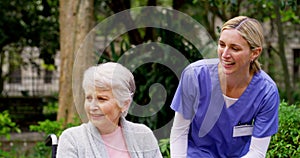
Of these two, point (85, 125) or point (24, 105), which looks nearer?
point (85, 125)

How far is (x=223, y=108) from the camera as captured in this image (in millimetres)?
3539

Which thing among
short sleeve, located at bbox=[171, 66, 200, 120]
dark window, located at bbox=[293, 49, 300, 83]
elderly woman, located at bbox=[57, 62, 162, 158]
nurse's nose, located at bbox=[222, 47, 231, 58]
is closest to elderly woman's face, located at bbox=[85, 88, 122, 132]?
elderly woman, located at bbox=[57, 62, 162, 158]

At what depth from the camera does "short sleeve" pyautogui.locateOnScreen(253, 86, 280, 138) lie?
3520 millimetres

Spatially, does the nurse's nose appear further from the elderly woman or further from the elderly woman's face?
the elderly woman's face

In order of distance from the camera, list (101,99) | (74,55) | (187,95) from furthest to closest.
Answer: (74,55) < (187,95) < (101,99)

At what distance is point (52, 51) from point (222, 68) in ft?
36.6

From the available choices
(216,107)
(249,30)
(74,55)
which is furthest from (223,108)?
(74,55)

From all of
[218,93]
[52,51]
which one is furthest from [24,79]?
[218,93]

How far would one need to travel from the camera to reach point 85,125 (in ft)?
10.5

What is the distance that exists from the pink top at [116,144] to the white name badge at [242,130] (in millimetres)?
674

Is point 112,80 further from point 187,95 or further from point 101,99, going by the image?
point 187,95

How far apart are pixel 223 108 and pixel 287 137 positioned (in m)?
1.41

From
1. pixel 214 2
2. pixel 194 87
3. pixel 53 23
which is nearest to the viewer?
pixel 194 87

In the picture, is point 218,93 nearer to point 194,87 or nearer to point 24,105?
point 194,87
